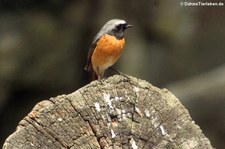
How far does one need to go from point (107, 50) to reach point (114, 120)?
1.98 metres

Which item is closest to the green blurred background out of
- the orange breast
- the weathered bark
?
the orange breast

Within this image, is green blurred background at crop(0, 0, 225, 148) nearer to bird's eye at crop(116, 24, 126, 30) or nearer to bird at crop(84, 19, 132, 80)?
bird at crop(84, 19, 132, 80)

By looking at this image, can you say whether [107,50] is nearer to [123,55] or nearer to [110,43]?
[110,43]

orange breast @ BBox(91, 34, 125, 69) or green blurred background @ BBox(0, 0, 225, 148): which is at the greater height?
green blurred background @ BBox(0, 0, 225, 148)

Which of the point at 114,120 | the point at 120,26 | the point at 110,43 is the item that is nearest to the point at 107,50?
the point at 110,43

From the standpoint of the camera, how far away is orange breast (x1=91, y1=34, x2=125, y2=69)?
25.6ft

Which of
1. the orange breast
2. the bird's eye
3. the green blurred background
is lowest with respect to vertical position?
the orange breast

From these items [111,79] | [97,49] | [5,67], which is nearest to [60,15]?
[5,67]

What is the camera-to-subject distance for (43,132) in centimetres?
571

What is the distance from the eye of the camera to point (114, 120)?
233 inches

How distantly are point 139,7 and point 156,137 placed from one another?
713 cm

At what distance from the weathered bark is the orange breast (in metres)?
1.80

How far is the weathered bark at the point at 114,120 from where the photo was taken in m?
5.73

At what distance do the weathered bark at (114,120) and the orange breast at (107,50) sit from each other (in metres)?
1.80
